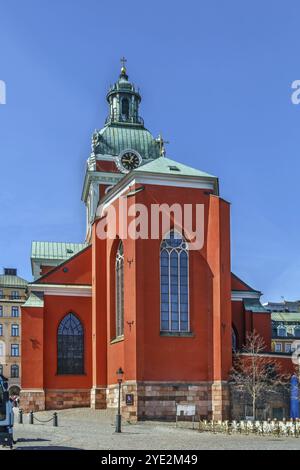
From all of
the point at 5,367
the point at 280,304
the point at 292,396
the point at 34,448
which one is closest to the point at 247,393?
the point at 292,396

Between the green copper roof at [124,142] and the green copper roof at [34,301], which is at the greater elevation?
the green copper roof at [124,142]

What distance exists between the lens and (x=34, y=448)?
22.4m

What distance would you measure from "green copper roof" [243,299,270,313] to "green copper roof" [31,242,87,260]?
18.6 metres

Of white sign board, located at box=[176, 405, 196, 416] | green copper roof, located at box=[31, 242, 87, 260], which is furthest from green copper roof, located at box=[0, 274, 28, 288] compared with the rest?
white sign board, located at box=[176, 405, 196, 416]

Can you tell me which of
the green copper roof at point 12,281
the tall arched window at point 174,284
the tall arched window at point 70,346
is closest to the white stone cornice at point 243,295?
the tall arched window at point 174,284

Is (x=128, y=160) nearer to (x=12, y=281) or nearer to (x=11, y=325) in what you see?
(x=11, y=325)

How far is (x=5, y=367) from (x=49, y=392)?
54106 mm

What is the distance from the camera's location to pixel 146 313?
127 feet

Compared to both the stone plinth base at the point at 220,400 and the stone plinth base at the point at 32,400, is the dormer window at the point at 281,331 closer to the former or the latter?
the stone plinth base at the point at 32,400

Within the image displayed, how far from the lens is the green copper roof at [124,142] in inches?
2237

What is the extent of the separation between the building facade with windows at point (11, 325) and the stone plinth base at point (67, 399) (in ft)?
170

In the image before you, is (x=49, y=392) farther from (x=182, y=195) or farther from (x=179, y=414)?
(x=182, y=195)
